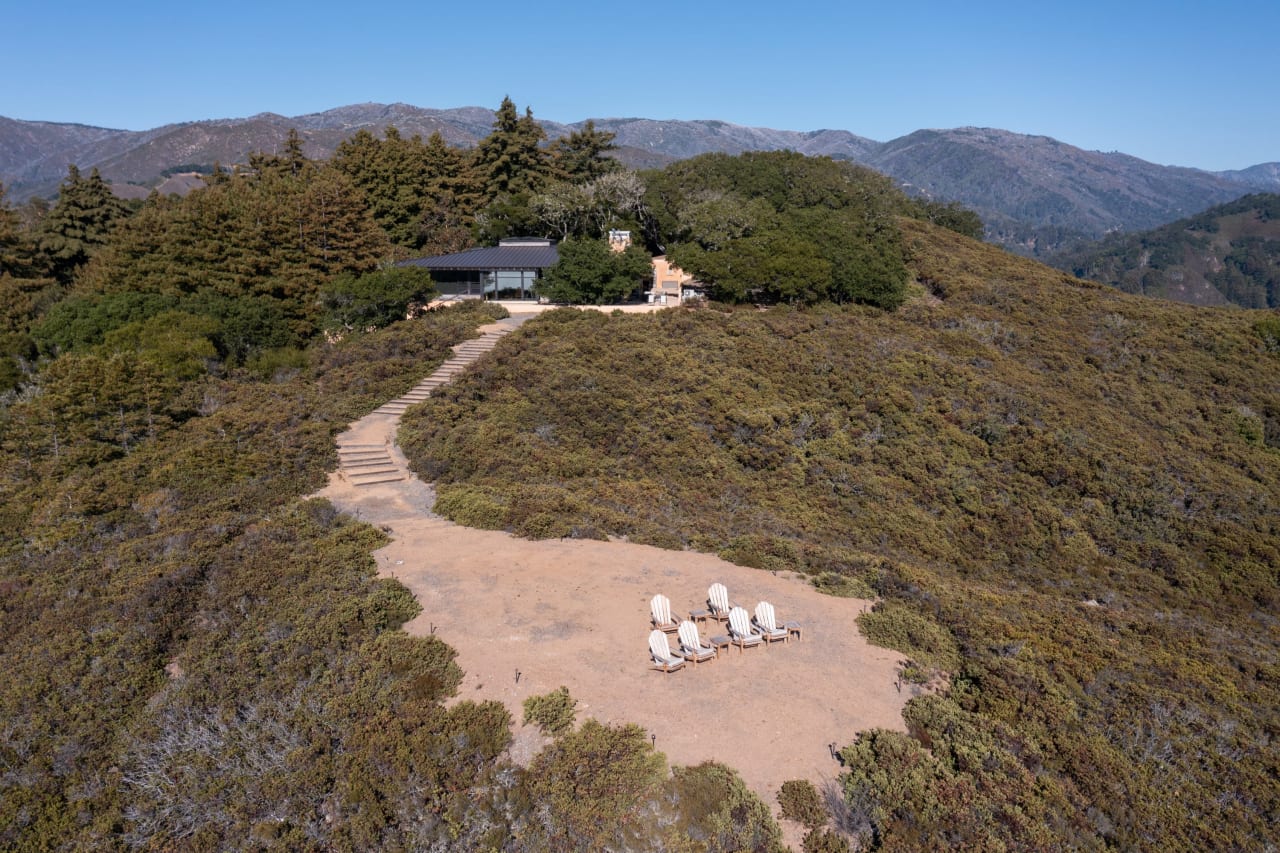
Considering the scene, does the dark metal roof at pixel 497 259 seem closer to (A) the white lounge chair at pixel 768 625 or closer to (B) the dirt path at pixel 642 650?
(B) the dirt path at pixel 642 650

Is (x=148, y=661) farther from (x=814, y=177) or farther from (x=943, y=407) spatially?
(x=814, y=177)

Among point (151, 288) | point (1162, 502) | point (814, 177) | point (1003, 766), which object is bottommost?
point (1162, 502)

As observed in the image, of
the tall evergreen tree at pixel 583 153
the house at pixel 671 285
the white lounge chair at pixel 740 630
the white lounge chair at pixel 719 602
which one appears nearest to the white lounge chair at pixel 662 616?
the white lounge chair at pixel 719 602

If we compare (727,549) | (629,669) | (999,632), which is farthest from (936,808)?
(727,549)

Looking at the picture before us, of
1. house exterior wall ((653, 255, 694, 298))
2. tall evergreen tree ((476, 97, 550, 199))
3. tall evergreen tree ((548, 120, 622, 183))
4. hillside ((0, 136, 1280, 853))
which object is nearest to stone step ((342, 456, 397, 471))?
hillside ((0, 136, 1280, 853))

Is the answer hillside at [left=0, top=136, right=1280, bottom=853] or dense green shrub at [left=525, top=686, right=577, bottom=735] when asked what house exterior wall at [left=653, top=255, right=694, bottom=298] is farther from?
dense green shrub at [left=525, top=686, right=577, bottom=735]

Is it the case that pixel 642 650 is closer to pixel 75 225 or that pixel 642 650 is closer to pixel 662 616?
pixel 662 616
